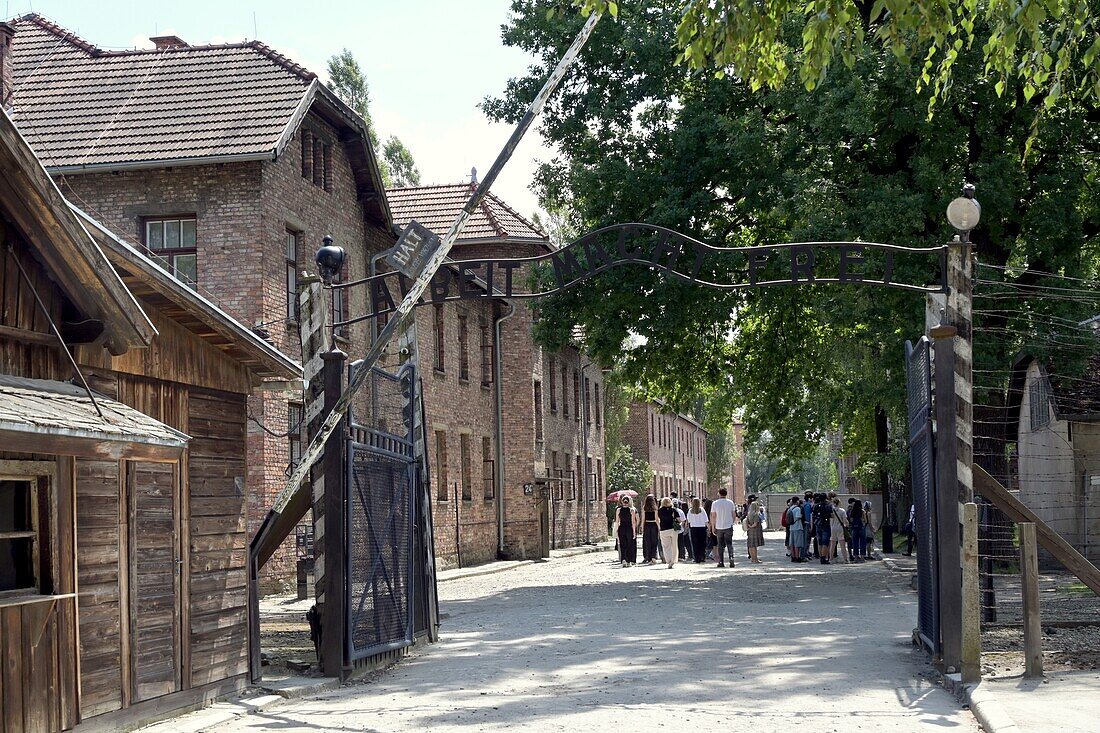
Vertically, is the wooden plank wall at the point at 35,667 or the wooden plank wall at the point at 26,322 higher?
the wooden plank wall at the point at 26,322

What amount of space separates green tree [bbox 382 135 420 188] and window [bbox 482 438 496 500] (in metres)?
21.0

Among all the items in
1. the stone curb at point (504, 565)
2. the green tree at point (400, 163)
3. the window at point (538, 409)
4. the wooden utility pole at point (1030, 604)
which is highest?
the green tree at point (400, 163)

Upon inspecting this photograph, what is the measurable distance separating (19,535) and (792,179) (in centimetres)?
1741

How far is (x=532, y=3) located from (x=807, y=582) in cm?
1296

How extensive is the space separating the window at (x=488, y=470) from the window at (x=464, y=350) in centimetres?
259

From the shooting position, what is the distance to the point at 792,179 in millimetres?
23906

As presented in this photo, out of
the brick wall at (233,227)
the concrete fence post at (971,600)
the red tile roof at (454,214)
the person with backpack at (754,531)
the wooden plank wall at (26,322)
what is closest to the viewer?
the wooden plank wall at (26,322)

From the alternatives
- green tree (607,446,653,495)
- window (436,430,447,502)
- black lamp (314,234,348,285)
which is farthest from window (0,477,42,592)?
green tree (607,446,653,495)

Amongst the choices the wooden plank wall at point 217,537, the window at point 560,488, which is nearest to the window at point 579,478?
the window at point 560,488

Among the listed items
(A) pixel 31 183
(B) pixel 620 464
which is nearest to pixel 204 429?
(A) pixel 31 183

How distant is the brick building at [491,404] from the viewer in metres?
36.7

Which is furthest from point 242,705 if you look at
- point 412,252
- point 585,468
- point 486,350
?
point 585,468

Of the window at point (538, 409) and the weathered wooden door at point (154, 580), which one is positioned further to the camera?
the window at point (538, 409)

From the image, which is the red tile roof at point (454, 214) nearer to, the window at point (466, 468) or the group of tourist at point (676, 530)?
the window at point (466, 468)
